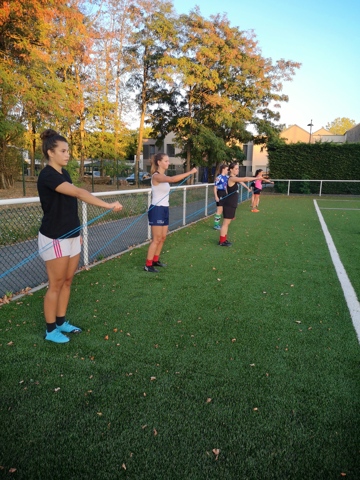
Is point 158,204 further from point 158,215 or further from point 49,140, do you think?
point 49,140

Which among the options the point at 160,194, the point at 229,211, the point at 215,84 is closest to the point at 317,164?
the point at 215,84

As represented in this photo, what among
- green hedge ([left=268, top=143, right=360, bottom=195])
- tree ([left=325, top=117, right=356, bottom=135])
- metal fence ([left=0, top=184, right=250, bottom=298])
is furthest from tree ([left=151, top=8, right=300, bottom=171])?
tree ([left=325, top=117, right=356, bottom=135])

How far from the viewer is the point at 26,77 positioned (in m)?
15.0

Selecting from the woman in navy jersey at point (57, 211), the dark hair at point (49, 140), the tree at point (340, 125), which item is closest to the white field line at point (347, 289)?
the woman in navy jersey at point (57, 211)

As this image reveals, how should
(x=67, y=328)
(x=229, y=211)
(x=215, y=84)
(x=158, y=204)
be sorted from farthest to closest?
(x=215, y=84), (x=229, y=211), (x=158, y=204), (x=67, y=328)

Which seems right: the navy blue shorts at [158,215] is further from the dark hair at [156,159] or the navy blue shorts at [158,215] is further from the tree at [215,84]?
the tree at [215,84]

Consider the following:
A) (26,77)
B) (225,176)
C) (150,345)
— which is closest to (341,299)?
(150,345)

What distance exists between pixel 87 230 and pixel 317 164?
22682mm

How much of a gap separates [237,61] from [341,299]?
23.0 meters

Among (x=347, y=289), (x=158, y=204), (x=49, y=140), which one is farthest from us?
(x=158, y=204)

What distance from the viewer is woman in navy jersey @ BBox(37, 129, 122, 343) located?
288cm

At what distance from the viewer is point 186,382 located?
2689 mm

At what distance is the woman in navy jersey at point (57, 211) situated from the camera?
2881 millimetres

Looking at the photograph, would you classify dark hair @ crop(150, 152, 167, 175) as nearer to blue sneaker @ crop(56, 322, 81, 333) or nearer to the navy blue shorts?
the navy blue shorts
